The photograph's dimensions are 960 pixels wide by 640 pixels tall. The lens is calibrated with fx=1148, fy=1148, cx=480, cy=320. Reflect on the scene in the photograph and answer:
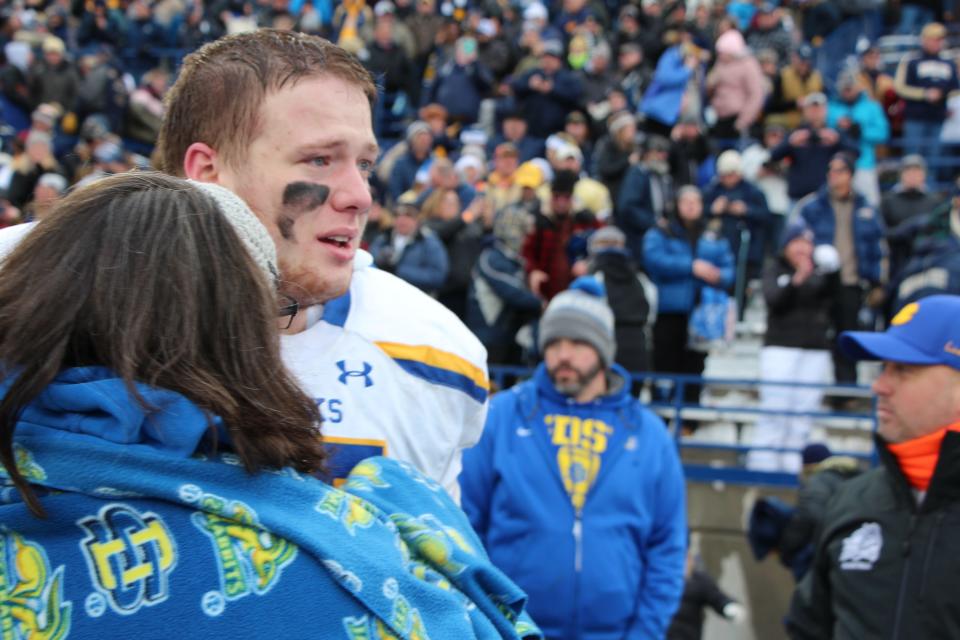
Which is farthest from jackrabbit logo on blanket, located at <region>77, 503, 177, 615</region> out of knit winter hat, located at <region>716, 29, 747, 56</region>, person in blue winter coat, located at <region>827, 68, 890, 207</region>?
knit winter hat, located at <region>716, 29, 747, 56</region>

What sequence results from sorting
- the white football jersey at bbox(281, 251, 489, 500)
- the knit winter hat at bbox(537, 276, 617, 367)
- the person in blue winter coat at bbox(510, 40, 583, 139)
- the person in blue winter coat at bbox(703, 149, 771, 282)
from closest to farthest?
1. the white football jersey at bbox(281, 251, 489, 500)
2. the knit winter hat at bbox(537, 276, 617, 367)
3. the person in blue winter coat at bbox(703, 149, 771, 282)
4. the person in blue winter coat at bbox(510, 40, 583, 139)

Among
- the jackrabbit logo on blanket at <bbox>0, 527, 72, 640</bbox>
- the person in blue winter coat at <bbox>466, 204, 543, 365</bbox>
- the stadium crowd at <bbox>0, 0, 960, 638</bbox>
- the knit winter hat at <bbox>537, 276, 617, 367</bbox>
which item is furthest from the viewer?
the person in blue winter coat at <bbox>466, 204, 543, 365</bbox>

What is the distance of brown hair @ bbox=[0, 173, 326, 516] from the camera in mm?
1277

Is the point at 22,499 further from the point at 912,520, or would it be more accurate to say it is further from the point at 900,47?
the point at 900,47

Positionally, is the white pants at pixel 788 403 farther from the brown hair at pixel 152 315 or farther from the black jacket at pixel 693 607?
the brown hair at pixel 152 315

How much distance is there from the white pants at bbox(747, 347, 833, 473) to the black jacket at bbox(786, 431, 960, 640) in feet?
16.2

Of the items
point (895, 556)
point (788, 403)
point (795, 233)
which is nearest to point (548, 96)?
point (795, 233)

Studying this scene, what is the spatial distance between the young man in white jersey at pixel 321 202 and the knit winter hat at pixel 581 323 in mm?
2650

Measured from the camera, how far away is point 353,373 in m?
2.18

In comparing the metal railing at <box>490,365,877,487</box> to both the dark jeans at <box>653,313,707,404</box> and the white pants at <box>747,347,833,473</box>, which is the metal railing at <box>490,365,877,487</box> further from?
the dark jeans at <box>653,313,707,404</box>

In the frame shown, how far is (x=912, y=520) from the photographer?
10.5 ft

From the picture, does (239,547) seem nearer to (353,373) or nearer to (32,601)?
(32,601)

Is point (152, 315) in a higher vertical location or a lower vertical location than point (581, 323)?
lower

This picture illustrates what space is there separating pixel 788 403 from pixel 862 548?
5.32m
